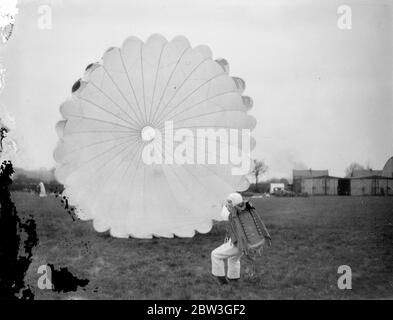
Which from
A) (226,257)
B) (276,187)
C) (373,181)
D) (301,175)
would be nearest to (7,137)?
(226,257)

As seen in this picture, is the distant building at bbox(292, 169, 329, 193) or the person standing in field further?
the distant building at bbox(292, 169, 329, 193)

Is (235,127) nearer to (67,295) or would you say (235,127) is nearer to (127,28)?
(127,28)

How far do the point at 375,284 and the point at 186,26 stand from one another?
7.46 ft

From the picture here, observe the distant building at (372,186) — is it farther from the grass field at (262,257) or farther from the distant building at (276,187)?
the distant building at (276,187)

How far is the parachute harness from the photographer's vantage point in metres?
3.39

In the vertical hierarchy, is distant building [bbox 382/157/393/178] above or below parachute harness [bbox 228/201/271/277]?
above

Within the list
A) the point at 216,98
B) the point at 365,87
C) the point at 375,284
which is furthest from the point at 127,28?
the point at 375,284

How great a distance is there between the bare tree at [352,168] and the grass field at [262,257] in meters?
→ 0.18

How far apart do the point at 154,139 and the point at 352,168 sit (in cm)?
145

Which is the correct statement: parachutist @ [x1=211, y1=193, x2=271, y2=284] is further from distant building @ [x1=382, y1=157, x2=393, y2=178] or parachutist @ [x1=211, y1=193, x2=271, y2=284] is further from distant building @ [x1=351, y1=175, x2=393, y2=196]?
distant building @ [x1=382, y1=157, x2=393, y2=178]

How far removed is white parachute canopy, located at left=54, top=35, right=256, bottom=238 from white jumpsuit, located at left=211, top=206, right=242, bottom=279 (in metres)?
0.20

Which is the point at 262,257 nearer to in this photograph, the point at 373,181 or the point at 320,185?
the point at 320,185

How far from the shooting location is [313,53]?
3467 millimetres

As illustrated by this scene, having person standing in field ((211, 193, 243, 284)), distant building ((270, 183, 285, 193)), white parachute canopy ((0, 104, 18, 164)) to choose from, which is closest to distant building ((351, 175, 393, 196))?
distant building ((270, 183, 285, 193))
